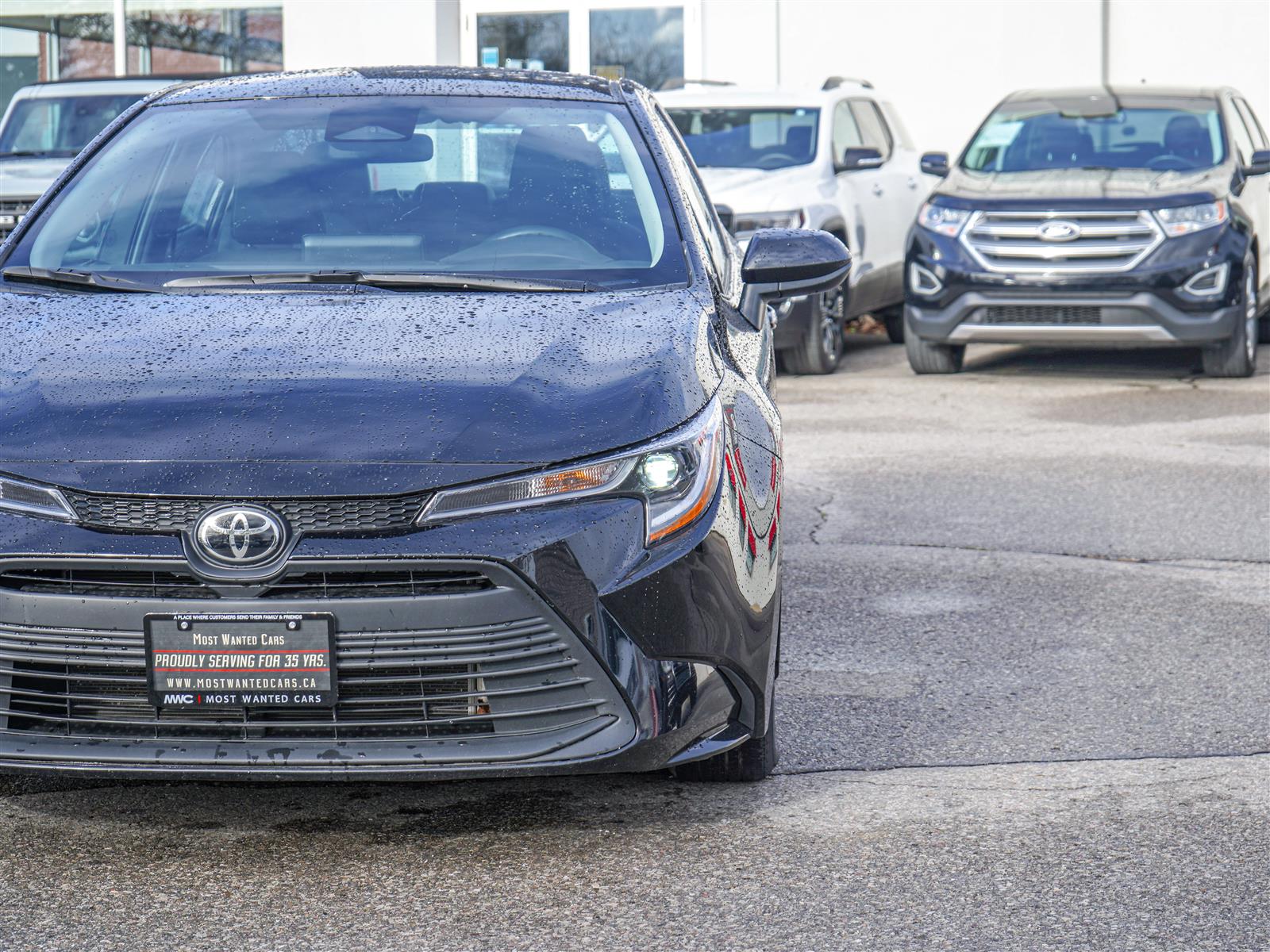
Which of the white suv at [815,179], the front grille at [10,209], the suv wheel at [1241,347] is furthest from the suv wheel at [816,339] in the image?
the front grille at [10,209]

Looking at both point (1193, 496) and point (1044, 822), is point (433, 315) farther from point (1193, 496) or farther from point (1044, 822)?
point (1193, 496)

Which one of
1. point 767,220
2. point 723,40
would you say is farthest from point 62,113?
point 723,40

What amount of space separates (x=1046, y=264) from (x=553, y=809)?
7915 millimetres

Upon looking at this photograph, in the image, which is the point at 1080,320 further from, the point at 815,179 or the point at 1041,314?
the point at 815,179

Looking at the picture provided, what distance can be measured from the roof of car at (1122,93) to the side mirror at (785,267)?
8.19 metres

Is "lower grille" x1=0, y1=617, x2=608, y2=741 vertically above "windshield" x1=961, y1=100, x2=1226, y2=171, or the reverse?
"windshield" x1=961, y1=100, x2=1226, y2=171

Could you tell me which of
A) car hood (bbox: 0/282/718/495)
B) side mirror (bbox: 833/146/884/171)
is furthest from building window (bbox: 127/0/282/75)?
car hood (bbox: 0/282/718/495)

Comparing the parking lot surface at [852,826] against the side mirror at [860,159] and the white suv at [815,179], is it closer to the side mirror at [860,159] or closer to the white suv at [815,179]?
the white suv at [815,179]

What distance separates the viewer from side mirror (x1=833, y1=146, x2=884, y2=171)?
40.4ft

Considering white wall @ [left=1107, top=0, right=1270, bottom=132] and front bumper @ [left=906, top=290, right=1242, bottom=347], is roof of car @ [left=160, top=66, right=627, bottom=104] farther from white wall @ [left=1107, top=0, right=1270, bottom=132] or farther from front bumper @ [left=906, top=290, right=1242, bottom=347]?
white wall @ [left=1107, top=0, right=1270, bottom=132]

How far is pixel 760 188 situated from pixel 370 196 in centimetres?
739

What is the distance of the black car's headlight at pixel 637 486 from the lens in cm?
328

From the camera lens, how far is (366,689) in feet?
10.8

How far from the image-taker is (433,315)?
3.93 m
